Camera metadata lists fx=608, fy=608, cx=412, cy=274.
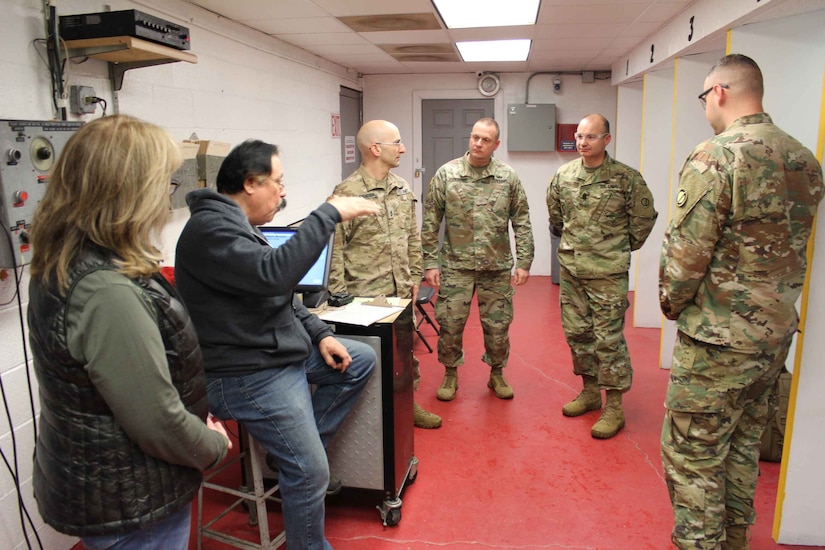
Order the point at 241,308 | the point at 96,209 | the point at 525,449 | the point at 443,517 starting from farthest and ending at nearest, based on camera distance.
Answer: the point at 525,449, the point at 443,517, the point at 241,308, the point at 96,209

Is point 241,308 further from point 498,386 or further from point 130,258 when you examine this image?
point 498,386

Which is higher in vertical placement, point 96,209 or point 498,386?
point 96,209

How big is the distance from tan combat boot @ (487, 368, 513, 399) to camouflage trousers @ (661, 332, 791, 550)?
1630 mm

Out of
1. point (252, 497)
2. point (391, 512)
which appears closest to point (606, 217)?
point (391, 512)

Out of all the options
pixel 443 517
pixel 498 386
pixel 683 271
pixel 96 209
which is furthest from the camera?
pixel 498 386

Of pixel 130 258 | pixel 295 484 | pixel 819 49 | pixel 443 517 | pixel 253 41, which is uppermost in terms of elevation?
pixel 253 41

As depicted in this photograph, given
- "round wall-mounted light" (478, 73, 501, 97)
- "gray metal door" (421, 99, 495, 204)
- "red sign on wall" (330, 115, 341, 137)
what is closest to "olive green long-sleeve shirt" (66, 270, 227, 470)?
"red sign on wall" (330, 115, 341, 137)

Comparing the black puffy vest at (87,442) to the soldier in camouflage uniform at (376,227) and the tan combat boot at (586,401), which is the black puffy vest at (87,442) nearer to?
the soldier in camouflage uniform at (376,227)

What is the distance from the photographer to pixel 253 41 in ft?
13.1

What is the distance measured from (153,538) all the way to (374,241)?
198cm

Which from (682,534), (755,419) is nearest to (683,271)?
(755,419)

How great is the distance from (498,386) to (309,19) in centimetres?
257

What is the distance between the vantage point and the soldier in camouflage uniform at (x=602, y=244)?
3.16 meters

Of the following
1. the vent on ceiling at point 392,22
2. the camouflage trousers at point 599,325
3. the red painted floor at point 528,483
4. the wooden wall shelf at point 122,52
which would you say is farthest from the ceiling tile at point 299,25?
the red painted floor at point 528,483
